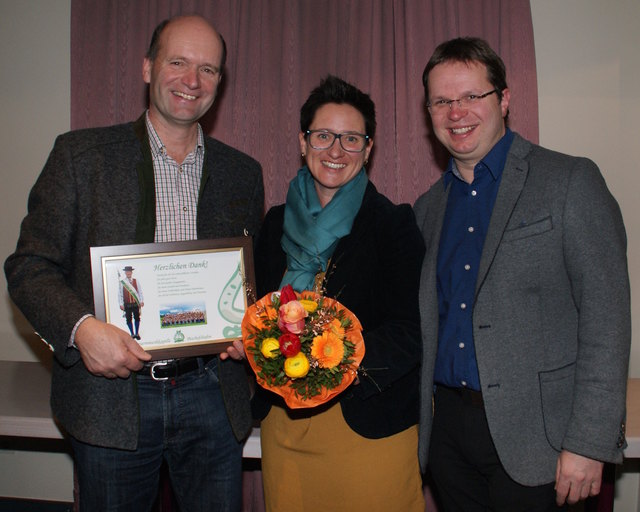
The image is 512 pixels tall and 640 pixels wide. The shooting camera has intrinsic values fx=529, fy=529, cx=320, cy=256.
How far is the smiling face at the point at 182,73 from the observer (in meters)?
2.03

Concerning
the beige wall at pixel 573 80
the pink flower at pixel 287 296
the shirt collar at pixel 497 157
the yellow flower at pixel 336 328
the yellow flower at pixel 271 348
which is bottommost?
the yellow flower at pixel 271 348

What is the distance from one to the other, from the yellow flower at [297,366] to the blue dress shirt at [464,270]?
0.65 metres

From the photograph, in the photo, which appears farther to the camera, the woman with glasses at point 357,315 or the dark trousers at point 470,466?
the woman with glasses at point 357,315

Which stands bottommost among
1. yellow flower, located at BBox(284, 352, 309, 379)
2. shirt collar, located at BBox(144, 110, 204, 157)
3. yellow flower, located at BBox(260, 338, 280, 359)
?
yellow flower, located at BBox(284, 352, 309, 379)

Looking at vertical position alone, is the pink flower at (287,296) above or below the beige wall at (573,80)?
below

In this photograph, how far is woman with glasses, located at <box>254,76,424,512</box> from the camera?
6.40 ft

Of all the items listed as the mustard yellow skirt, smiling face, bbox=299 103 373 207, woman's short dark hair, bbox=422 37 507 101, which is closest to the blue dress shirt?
woman's short dark hair, bbox=422 37 507 101

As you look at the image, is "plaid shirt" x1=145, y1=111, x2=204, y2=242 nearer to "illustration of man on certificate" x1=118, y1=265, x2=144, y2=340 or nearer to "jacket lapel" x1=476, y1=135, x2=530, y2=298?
"illustration of man on certificate" x1=118, y1=265, x2=144, y2=340

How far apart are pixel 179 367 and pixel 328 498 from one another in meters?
0.74

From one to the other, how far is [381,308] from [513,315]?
492 millimetres

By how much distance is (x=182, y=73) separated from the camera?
2043mm

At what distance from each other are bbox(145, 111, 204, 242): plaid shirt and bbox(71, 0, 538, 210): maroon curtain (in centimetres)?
115

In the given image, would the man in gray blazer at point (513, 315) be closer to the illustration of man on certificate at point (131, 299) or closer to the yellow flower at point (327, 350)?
the yellow flower at point (327, 350)

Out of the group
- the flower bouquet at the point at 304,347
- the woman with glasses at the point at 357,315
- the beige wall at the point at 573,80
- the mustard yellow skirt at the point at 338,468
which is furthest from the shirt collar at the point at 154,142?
the beige wall at the point at 573,80
